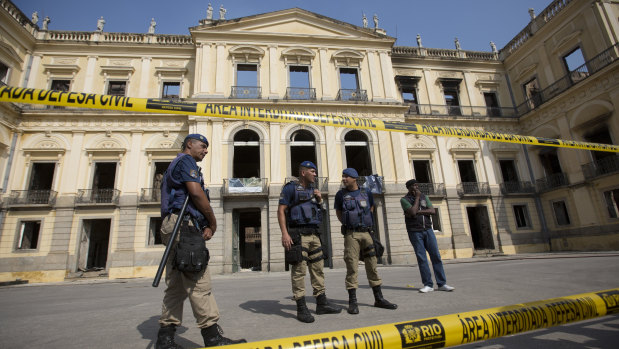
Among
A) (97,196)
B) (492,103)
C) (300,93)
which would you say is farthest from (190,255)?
(492,103)

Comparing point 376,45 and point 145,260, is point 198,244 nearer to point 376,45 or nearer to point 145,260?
point 145,260

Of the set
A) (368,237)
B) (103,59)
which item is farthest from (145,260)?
(368,237)

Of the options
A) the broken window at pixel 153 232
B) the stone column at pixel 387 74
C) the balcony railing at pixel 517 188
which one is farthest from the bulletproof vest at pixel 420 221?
the balcony railing at pixel 517 188

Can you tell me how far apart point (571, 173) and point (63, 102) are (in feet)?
67.8

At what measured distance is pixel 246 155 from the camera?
710 inches

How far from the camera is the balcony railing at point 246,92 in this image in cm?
1500

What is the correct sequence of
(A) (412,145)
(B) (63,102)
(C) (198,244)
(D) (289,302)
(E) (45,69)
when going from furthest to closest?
(A) (412,145)
(E) (45,69)
(D) (289,302)
(B) (63,102)
(C) (198,244)

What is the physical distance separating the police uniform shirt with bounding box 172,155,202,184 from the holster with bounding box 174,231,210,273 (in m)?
0.47

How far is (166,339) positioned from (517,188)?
2022 cm

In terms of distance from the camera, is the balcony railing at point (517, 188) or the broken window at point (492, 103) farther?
the broken window at point (492, 103)

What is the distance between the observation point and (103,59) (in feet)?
53.0

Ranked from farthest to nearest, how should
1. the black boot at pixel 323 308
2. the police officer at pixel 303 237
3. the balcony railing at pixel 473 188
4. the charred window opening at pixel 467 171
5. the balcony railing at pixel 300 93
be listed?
1. the charred window opening at pixel 467 171
2. the balcony railing at pixel 473 188
3. the balcony railing at pixel 300 93
4. the black boot at pixel 323 308
5. the police officer at pixel 303 237

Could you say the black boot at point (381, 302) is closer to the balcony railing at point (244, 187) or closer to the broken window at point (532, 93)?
the balcony railing at point (244, 187)

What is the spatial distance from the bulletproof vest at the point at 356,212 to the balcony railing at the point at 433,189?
13652 millimetres
